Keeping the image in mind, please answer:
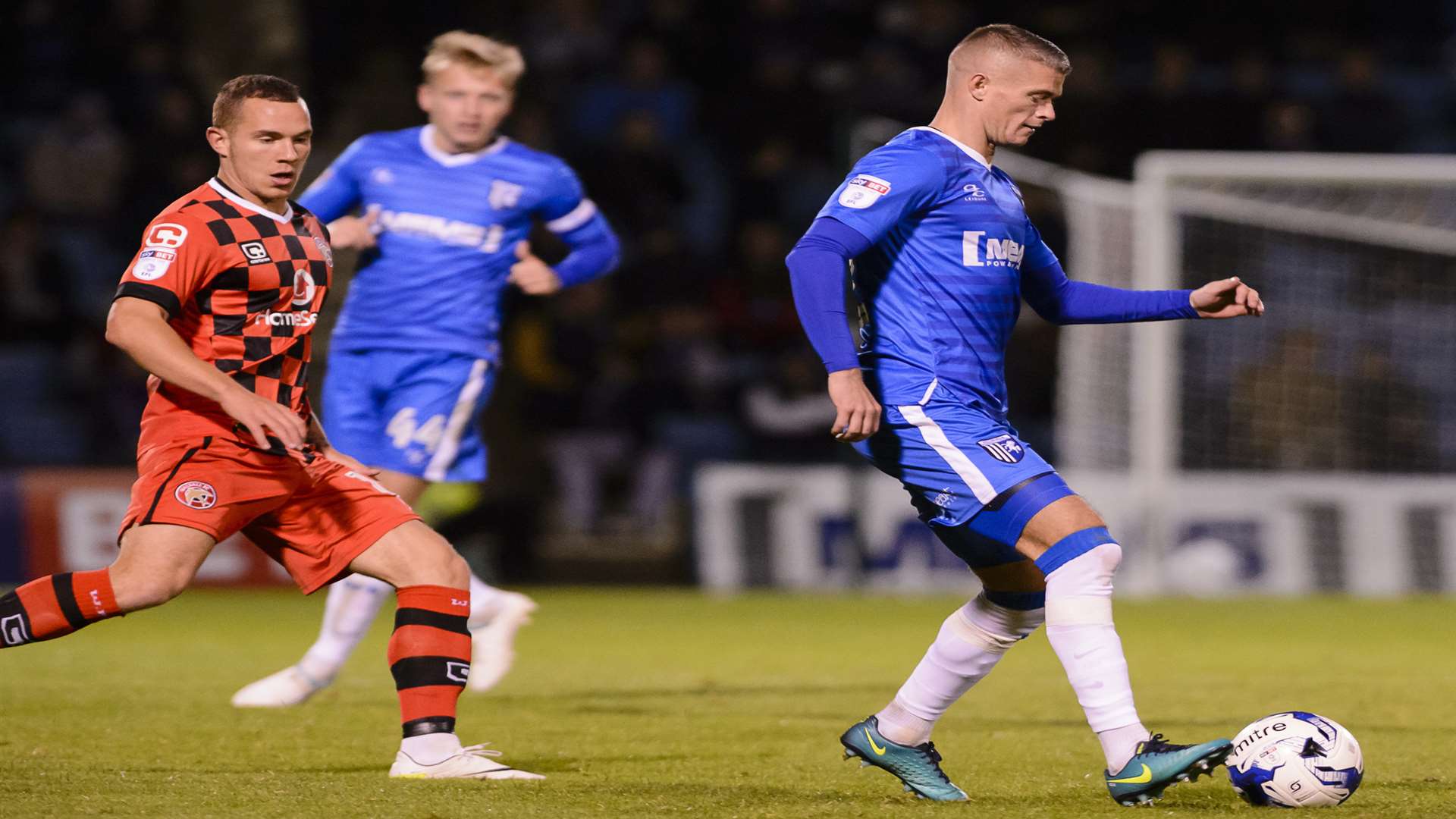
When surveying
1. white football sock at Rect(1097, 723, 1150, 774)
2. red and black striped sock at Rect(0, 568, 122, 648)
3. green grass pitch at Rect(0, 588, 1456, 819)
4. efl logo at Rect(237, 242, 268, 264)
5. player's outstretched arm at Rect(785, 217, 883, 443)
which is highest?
efl logo at Rect(237, 242, 268, 264)

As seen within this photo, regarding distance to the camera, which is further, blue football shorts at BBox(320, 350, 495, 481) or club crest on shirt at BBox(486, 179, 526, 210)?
club crest on shirt at BBox(486, 179, 526, 210)

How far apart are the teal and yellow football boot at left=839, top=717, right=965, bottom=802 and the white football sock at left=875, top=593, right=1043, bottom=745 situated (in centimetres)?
3

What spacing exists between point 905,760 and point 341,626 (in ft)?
8.91

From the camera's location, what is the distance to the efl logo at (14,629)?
16.3 feet

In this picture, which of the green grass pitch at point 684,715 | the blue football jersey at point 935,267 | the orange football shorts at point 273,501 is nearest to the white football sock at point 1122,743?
the green grass pitch at point 684,715

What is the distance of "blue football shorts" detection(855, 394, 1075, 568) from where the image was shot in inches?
191

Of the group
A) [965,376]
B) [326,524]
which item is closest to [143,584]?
[326,524]

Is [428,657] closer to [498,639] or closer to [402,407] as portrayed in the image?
[402,407]

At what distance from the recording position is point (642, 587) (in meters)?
14.6

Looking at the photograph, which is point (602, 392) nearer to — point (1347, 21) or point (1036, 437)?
point (1036, 437)

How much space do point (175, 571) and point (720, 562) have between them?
9.57m

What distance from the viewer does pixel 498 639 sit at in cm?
738

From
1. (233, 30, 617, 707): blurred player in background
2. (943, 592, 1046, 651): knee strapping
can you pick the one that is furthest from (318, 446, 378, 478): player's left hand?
(233, 30, 617, 707): blurred player in background

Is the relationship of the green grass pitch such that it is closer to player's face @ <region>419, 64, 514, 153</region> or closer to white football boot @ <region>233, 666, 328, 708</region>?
white football boot @ <region>233, 666, 328, 708</region>
